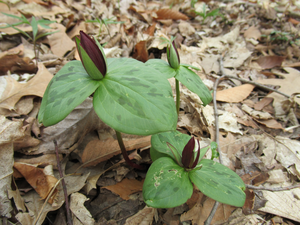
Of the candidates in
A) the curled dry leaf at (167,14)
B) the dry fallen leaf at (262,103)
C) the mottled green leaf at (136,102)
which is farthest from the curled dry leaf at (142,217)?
the curled dry leaf at (167,14)

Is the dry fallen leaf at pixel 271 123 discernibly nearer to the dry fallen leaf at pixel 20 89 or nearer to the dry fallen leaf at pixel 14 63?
the dry fallen leaf at pixel 20 89

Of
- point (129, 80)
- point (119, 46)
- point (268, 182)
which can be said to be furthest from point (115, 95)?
point (119, 46)

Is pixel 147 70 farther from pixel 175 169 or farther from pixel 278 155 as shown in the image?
pixel 278 155

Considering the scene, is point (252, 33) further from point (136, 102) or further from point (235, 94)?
point (136, 102)

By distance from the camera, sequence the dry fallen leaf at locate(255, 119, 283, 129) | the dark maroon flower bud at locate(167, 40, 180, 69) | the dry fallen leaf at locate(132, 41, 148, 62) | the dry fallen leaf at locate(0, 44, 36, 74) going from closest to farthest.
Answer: the dark maroon flower bud at locate(167, 40, 180, 69) → the dry fallen leaf at locate(0, 44, 36, 74) → the dry fallen leaf at locate(255, 119, 283, 129) → the dry fallen leaf at locate(132, 41, 148, 62)

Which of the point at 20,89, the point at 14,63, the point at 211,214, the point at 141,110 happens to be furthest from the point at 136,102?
the point at 14,63

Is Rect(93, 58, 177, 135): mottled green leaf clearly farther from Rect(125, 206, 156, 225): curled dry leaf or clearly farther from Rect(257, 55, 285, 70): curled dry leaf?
Rect(257, 55, 285, 70): curled dry leaf

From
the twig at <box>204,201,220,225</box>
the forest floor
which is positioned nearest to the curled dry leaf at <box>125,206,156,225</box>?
the forest floor
